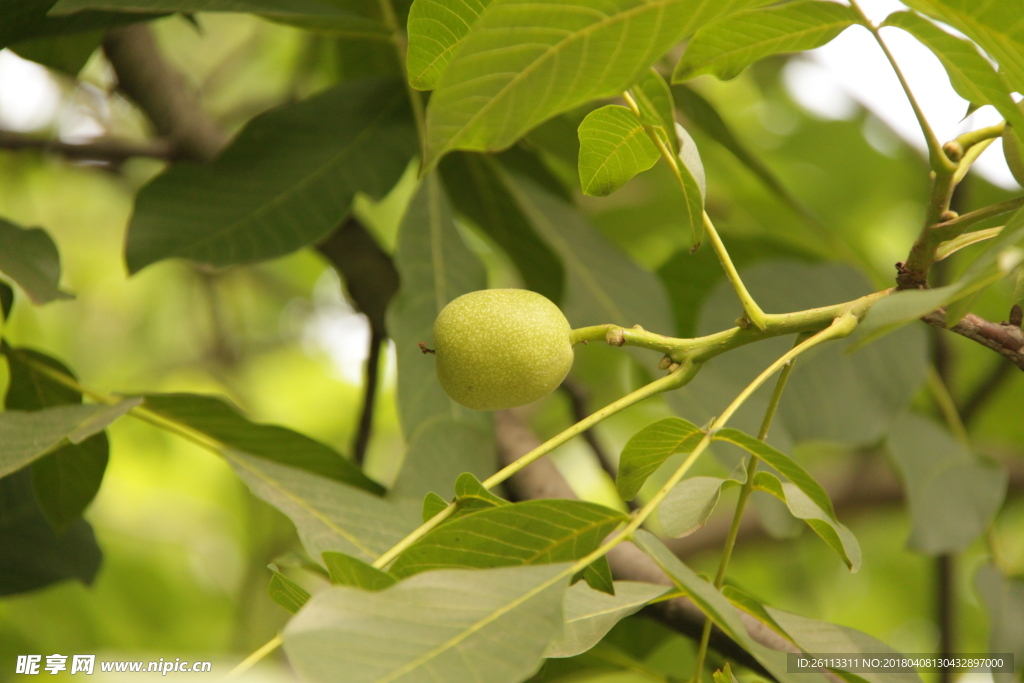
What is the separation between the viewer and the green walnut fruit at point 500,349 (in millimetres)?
482

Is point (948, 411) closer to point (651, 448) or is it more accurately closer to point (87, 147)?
point (651, 448)

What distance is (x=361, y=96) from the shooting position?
0.86 m

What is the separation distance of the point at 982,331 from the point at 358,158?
0.58m

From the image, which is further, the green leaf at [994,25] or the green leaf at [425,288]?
the green leaf at [425,288]

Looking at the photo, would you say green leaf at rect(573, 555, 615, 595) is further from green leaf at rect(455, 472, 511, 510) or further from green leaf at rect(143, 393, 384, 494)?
green leaf at rect(143, 393, 384, 494)

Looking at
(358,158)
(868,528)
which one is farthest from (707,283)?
(868,528)

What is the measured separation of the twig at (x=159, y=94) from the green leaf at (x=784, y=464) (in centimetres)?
73

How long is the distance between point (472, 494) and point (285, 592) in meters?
0.11

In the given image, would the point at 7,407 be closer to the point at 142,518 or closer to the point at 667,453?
the point at 667,453

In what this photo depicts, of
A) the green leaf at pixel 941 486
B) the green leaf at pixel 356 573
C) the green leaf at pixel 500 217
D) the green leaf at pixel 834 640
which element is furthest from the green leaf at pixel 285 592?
the green leaf at pixel 941 486

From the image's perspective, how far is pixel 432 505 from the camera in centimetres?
48

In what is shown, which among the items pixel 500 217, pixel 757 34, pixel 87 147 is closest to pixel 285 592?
pixel 757 34

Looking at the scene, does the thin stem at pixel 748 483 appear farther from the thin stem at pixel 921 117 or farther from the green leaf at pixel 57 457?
the green leaf at pixel 57 457

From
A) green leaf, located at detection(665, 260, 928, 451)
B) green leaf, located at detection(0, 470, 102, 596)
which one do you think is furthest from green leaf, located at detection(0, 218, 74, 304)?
green leaf, located at detection(665, 260, 928, 451)
